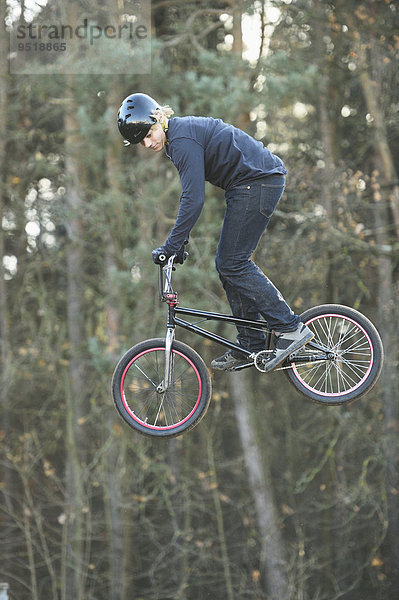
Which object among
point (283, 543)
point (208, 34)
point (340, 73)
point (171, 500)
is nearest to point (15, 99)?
point (208, 34)

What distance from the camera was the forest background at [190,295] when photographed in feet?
33.8

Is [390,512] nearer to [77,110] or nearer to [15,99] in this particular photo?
[77,110]

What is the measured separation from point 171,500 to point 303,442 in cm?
234

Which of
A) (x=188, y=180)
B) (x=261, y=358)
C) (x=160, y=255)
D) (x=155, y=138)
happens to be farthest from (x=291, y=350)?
(x=155, y=138)

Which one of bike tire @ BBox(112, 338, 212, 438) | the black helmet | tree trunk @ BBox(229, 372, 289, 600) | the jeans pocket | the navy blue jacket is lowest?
tree trunk @ BBox(229, 372, 289, 600)

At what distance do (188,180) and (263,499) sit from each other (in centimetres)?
862

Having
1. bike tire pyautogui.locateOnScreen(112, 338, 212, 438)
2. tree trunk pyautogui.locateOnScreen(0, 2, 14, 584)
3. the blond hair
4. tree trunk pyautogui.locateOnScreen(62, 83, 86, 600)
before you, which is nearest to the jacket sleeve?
the blond hair

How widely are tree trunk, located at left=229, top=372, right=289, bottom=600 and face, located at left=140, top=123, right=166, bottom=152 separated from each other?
769 cm

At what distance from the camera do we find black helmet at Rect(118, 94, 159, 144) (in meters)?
4.02

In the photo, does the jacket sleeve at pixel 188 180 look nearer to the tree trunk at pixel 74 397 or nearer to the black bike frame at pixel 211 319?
the black bike frame at pixel 211 319

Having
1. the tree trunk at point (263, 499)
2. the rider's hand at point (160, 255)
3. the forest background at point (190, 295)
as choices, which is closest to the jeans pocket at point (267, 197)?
the rider's hand at point (160, 255)

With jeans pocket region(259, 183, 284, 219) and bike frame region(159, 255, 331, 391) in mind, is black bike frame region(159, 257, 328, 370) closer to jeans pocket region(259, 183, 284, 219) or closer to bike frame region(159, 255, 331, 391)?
bike frame region(159, 255, 331, 391)

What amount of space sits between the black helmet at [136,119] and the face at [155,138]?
2cm

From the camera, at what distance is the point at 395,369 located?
10.8m
